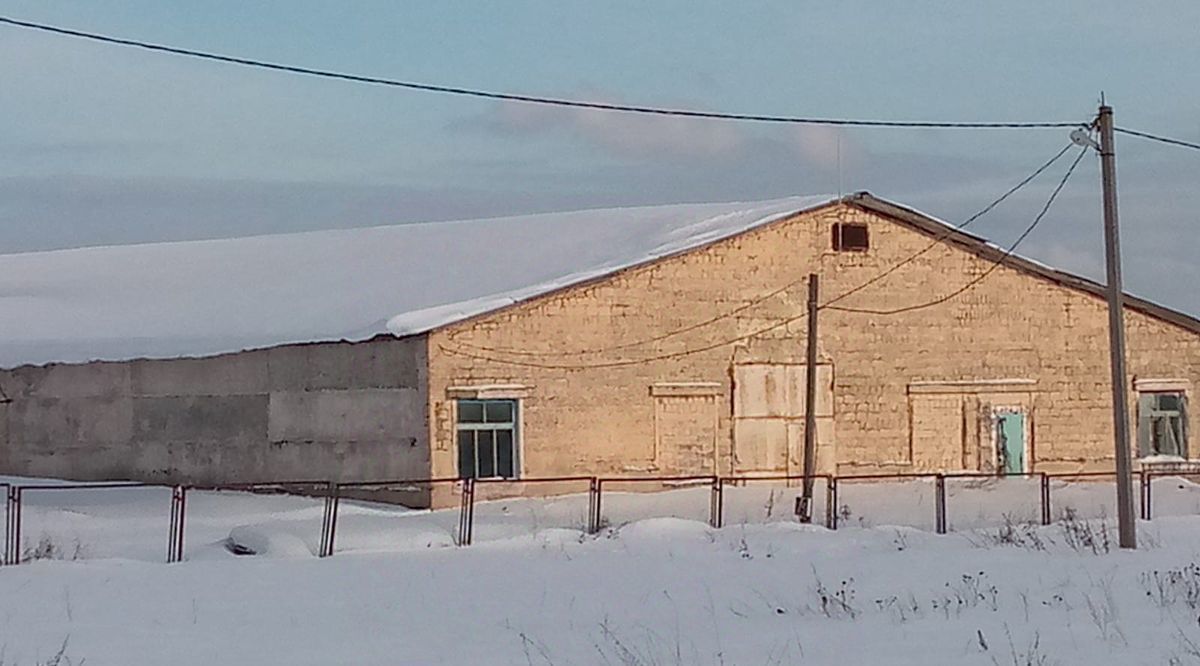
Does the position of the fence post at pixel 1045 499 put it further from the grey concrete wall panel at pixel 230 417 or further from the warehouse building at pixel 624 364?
the grey concrete wall panel at pixel 230 417

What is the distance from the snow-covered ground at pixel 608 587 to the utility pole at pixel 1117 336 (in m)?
0.55

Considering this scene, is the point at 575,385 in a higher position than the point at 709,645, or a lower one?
higher

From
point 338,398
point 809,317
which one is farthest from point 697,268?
point 338,398

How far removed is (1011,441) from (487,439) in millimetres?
10130

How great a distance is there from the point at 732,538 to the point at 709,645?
978 centimetres

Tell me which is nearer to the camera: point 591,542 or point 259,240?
point 591,542

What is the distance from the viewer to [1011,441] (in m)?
33.5

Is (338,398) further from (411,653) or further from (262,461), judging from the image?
(411,653)

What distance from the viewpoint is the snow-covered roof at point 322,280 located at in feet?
102

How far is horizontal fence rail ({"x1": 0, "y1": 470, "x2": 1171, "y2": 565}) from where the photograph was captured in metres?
23.5

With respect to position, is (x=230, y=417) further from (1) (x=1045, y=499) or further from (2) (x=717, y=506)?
(1) (x=1045, y=499)

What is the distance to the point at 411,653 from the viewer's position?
14180 millimetres

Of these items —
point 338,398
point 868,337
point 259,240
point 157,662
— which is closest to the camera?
point 157,662

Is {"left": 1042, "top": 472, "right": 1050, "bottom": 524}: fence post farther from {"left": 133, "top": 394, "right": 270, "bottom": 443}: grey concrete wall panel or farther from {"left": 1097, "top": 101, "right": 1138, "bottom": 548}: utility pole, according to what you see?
{"left": 133, "top": 394, "right": 270, "bottom": 443}: grey concrete wall panel
